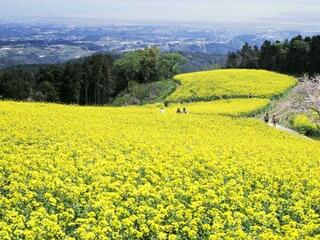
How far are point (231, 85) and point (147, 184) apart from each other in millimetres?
65138

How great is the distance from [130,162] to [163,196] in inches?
221

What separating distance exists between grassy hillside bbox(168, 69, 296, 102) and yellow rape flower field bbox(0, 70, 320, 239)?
42523 millimetres

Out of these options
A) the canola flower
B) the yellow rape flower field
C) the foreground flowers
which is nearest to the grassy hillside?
the canola flower

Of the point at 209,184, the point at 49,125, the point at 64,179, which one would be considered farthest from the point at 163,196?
the point at 49,125

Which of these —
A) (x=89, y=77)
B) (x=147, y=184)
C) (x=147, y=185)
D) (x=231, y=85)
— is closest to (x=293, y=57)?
(x=231, y=85)

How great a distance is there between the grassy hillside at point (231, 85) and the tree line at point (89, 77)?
89.0 ft

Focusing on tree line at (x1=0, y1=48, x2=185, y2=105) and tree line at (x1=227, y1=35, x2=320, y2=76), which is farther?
tree line at (x1=0, y1=48, x2=185, y2=105)

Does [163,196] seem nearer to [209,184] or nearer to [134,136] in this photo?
[209,184]

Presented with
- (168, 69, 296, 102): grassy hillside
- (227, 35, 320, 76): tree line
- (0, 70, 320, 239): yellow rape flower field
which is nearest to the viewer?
(0, 70, 320, 239): yellow rape flower field

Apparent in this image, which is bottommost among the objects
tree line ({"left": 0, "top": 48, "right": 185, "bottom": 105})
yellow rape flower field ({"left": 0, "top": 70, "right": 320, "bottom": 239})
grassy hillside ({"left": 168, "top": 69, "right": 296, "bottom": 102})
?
tree line ({"left": 0, "top": 48, "right": 185, "bottom": 105})

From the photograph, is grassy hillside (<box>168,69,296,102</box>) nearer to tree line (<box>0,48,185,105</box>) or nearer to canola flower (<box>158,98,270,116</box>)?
canola flower (<box>158,98,270,116</box>)

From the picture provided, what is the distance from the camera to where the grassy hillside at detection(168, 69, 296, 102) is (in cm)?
7756

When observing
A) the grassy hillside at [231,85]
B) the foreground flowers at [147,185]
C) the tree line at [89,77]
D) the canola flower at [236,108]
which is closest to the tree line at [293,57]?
the grassy hillside at [231,85]

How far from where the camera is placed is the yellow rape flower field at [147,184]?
14.3m
